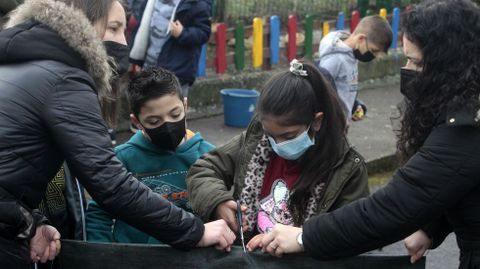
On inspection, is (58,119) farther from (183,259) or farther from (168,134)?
(168,134)

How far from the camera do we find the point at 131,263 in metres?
2.83

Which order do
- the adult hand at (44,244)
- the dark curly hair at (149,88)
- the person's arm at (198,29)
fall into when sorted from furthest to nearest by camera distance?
the person's arm at (198,29) → the dark curly hair at (149,88) → the adult hand at (44,244)

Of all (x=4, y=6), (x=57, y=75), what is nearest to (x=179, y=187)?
(x=57, y=75)

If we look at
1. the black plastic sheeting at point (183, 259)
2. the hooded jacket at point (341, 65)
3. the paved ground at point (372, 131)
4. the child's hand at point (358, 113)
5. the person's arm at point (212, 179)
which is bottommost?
the paved ground at point (372, 131)

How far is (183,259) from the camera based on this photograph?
2779 mm

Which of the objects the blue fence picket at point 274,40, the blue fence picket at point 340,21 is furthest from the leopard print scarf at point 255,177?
the blue fence picket at point 340,21

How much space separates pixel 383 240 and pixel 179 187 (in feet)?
3.65

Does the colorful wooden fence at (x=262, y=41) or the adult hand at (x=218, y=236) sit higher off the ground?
the adult hand at (x=218, y=236)

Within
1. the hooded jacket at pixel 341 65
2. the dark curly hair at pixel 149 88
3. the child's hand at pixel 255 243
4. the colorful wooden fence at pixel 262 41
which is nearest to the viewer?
the child's hand at pixel 255 243

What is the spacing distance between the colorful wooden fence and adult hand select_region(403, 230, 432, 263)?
222 inches

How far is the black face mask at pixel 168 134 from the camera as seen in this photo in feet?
10.8

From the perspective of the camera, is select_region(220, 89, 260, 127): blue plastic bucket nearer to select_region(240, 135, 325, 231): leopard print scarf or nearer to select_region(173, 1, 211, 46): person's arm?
select_region(173, 1, 211, 46): person's arm

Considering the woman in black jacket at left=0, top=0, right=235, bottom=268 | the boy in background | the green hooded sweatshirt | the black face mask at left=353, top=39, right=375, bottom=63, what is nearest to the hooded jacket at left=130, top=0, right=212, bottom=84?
the boy in background

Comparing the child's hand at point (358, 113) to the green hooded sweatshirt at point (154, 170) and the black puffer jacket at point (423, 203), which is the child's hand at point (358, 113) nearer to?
the green hooded sweatshirt at point (154, 170)
